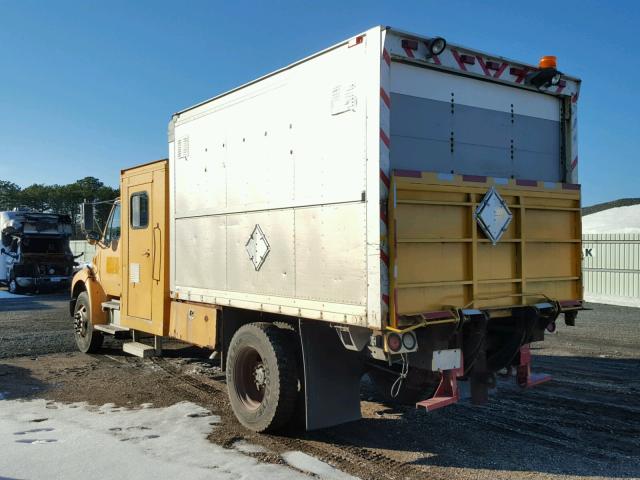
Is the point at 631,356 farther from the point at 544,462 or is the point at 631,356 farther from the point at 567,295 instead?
the point at 544,462

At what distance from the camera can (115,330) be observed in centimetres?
886

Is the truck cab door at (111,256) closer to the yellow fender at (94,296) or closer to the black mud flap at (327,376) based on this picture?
the yellow fender at (94,296)

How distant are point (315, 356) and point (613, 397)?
13.0ft

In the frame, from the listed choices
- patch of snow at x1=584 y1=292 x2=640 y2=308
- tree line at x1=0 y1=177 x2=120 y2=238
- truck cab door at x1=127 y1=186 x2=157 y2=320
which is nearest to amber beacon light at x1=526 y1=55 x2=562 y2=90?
truck cab door at x1=127 y1=186 x2=157 y2=320

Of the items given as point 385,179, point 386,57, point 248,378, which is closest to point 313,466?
point 248,378

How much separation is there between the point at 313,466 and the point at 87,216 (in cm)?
641

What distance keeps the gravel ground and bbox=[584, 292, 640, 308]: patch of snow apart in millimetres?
8165

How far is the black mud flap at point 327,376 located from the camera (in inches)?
204

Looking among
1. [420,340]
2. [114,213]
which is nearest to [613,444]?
[420,340]

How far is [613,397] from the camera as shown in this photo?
22.5ft

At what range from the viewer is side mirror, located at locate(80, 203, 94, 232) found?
9.32 meters

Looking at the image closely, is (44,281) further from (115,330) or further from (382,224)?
(382,224)

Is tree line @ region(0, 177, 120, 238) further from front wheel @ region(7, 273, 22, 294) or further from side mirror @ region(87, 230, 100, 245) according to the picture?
side mirror @ region(87, 230, 100, 245)

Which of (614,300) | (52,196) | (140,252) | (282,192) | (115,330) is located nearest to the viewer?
(282,192)
